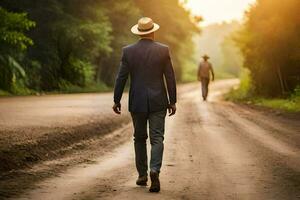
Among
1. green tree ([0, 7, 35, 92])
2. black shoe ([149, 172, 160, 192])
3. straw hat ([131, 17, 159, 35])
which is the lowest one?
black shoe ([149, 172, 160, 192])

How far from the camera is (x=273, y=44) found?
75.3 feet

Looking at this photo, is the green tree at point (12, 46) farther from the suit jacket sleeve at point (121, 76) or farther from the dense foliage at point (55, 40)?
the suit jacket sleeve at point (121, 76)

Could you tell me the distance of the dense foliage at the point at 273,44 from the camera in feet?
71.5

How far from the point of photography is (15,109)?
16.3m

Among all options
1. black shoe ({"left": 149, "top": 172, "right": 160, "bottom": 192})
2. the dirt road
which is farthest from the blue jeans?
the dirt road

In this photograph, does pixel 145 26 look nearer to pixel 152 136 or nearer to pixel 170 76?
pixel 170 76

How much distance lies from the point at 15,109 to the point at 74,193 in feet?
34.1

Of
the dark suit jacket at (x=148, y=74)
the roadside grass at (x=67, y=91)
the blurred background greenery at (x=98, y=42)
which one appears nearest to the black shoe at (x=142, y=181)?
the dark suit jacket at (x=148, y=74)

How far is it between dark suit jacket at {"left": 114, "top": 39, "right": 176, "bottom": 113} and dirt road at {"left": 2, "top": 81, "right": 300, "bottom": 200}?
3.27 ft

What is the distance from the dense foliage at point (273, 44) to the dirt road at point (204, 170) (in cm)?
886

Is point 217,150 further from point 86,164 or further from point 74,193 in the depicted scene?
point 74,193

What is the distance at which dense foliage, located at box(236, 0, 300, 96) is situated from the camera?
71.5 feet

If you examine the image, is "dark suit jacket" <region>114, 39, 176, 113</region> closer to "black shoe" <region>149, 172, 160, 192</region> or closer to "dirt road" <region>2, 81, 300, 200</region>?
"black shoe" <region>149, 172, 160, 192</region>

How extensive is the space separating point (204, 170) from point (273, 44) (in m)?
15.8
